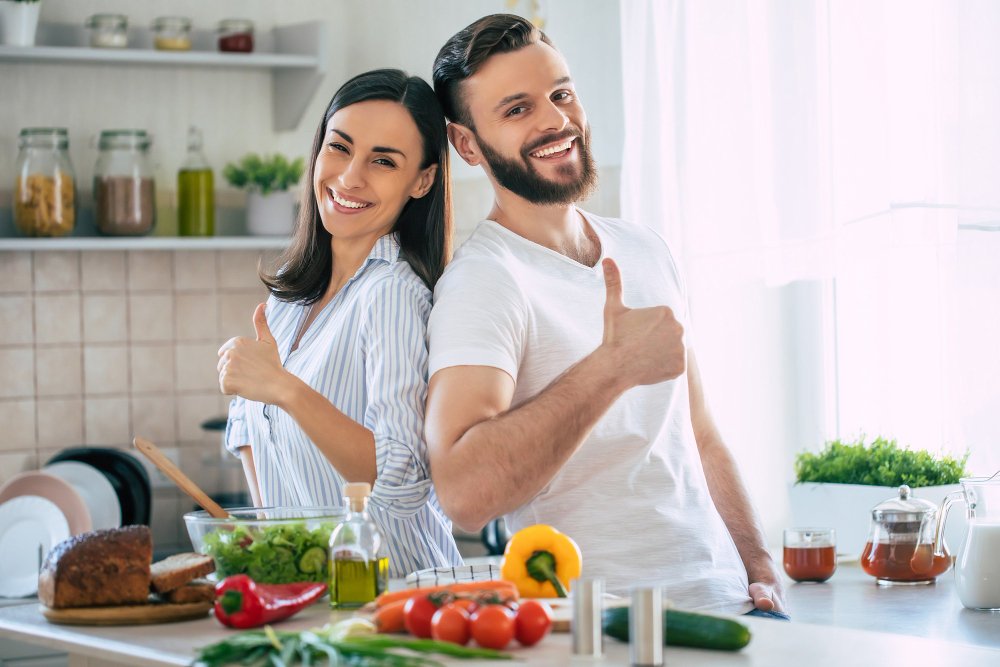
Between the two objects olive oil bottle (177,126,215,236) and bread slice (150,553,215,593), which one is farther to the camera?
olive oil bottle (177,126,215,236)

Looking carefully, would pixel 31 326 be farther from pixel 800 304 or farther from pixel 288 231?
pixel 800 304

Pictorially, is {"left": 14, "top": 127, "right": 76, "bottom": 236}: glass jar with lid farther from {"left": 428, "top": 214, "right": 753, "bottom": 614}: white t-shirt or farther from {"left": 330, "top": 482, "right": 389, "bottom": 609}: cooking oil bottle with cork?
{"left": 330, "top": 482, "right": 389, "bottom": 609}: cooking oil bottle with cork

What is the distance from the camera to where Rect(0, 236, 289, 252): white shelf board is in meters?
3.14

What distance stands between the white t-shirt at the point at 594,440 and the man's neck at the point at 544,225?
0.04 m

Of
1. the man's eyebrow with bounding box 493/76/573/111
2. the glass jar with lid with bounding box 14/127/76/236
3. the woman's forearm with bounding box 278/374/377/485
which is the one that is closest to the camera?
the woman's forearm with bounding box 278/374/377/485

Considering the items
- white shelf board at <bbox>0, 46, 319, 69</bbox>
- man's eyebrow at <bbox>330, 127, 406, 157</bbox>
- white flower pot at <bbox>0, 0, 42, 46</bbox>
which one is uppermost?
white flower pot at <bbox>0, 0, 42, 46</bbox>

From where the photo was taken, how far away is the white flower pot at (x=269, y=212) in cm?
339

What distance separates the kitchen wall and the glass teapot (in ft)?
4.08

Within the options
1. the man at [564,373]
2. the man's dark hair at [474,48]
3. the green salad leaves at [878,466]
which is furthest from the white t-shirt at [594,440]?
the green salad leaves at [878,466]

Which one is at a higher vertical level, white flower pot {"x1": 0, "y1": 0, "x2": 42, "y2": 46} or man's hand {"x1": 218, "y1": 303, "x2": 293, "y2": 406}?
white flower pot {"x1": 0, "y1": 0, "x2": 42, "y2": 46}

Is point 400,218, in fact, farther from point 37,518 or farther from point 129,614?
point 37,518

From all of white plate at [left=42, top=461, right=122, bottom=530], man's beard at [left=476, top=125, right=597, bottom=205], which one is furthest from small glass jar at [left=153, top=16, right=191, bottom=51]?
man's beard at [left=476, top=125, right=597, bottom=205]

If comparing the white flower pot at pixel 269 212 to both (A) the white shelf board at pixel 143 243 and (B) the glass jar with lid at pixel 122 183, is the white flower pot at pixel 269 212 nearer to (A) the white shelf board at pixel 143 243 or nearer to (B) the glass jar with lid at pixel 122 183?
(A) the white shelf board at pixel 143 243

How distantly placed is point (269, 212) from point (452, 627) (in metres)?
2.31
